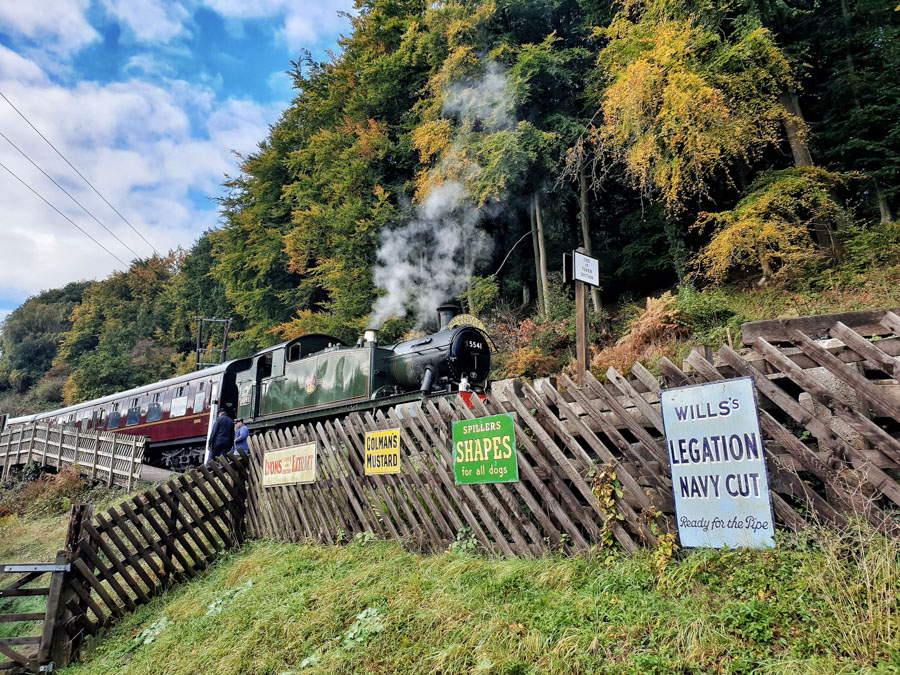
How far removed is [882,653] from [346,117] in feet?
85.0

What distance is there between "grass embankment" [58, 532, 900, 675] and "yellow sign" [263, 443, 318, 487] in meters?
1.54

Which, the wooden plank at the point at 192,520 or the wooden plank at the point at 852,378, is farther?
the wooden plank at the point at 192,520

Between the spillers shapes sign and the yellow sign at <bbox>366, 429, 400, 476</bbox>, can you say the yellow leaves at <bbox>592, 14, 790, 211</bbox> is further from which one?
the spillers shapes sign

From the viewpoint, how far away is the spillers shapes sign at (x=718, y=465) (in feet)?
10.2

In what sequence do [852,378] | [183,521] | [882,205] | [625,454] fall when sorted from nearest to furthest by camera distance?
1. [852,378]
2. [625,454]
3. [183,521]
4. [882,205]

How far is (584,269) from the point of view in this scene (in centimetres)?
647

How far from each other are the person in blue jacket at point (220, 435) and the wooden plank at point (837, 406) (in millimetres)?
9764

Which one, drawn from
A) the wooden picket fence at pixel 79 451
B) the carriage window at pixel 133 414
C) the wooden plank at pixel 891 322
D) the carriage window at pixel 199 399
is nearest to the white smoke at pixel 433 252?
the carriage window at pixel 199 399

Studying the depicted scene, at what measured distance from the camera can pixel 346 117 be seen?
80.6 feet

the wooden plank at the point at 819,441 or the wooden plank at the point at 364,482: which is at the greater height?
the wooden plank at the point at 819,441

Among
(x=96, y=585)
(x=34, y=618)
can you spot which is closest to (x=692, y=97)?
(x=96, y=585)

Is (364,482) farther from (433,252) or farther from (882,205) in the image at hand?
(433,252)

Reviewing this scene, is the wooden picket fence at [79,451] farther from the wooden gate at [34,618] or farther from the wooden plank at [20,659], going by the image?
the wooden plank at [20,659]

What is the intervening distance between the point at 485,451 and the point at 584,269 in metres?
2.90
